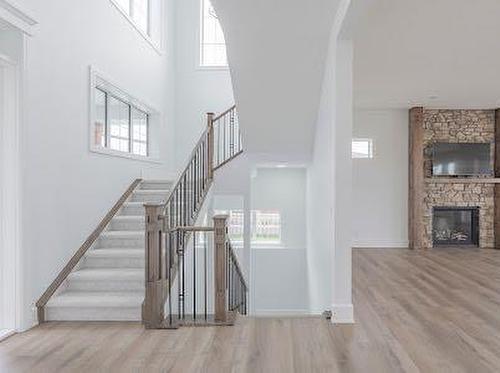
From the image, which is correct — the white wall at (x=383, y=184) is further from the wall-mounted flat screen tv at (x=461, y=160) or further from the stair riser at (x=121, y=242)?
the stair riser at (x=121, y=242)

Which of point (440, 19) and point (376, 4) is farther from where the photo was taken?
point (440, 19)

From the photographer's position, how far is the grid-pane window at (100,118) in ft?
19.3

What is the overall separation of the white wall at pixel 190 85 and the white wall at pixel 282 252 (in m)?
1.90

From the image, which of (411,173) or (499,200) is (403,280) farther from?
(499,200)

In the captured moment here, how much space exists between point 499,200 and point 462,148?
1.34 m

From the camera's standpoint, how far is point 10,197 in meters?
3.89

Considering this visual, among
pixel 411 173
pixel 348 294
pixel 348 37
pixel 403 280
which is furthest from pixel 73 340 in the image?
pixel 411 173

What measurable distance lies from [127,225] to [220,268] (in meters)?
2.16

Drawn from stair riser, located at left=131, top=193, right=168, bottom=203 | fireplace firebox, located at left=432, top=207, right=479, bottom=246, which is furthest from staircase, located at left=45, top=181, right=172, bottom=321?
fireplace firebox, located at left=432, top=207, right=479, bottom=246

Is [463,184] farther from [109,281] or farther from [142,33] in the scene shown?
[109,281]

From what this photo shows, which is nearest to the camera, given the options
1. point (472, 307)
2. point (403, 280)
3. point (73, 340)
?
point (73, 340)

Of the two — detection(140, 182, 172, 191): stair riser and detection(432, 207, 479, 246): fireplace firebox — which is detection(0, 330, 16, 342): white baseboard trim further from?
detection(432, 207, 479, 246): fireplace firebox

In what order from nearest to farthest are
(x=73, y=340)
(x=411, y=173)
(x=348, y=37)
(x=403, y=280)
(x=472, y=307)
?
(x=73, y=340), (x=348, y=37), (x=472, y=307), (x=403, y=280), (x=411, y=173)

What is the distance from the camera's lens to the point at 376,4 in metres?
4.31
